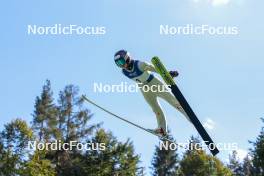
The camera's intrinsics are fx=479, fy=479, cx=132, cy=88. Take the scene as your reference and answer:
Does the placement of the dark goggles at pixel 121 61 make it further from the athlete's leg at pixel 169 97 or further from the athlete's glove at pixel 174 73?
the athlete's glove at pixel 174 73

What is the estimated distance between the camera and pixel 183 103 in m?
15.8

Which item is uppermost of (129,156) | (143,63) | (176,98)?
(129,156)

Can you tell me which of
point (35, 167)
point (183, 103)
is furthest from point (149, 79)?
point (35, 167)

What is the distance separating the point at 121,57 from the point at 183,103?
2.55 m

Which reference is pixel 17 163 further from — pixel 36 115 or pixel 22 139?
pixel 36 115

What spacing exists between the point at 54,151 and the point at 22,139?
19.3 meters

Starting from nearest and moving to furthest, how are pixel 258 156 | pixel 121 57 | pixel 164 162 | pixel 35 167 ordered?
pixel 121 57, pixel 258 156, pixel 35 167, pixel 164 162

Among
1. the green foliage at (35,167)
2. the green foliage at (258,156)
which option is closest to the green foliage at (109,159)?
the green foliage at (35,167)

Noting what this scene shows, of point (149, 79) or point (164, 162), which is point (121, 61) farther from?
point (164, 162)

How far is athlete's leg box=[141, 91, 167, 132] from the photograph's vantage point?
16266 mm

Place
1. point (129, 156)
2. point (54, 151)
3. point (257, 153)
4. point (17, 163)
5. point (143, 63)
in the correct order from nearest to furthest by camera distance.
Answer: point (143, 63), point (257, 153), point (17, 163), point (129, 156), point (54, 151)

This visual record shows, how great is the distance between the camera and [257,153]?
31.6 metres

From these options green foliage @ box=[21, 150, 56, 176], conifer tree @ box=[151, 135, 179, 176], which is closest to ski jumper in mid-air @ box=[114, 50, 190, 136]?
green foliage @ box=[21, 150, 56, 176]

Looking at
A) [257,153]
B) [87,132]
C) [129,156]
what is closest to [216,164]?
[129,156]
